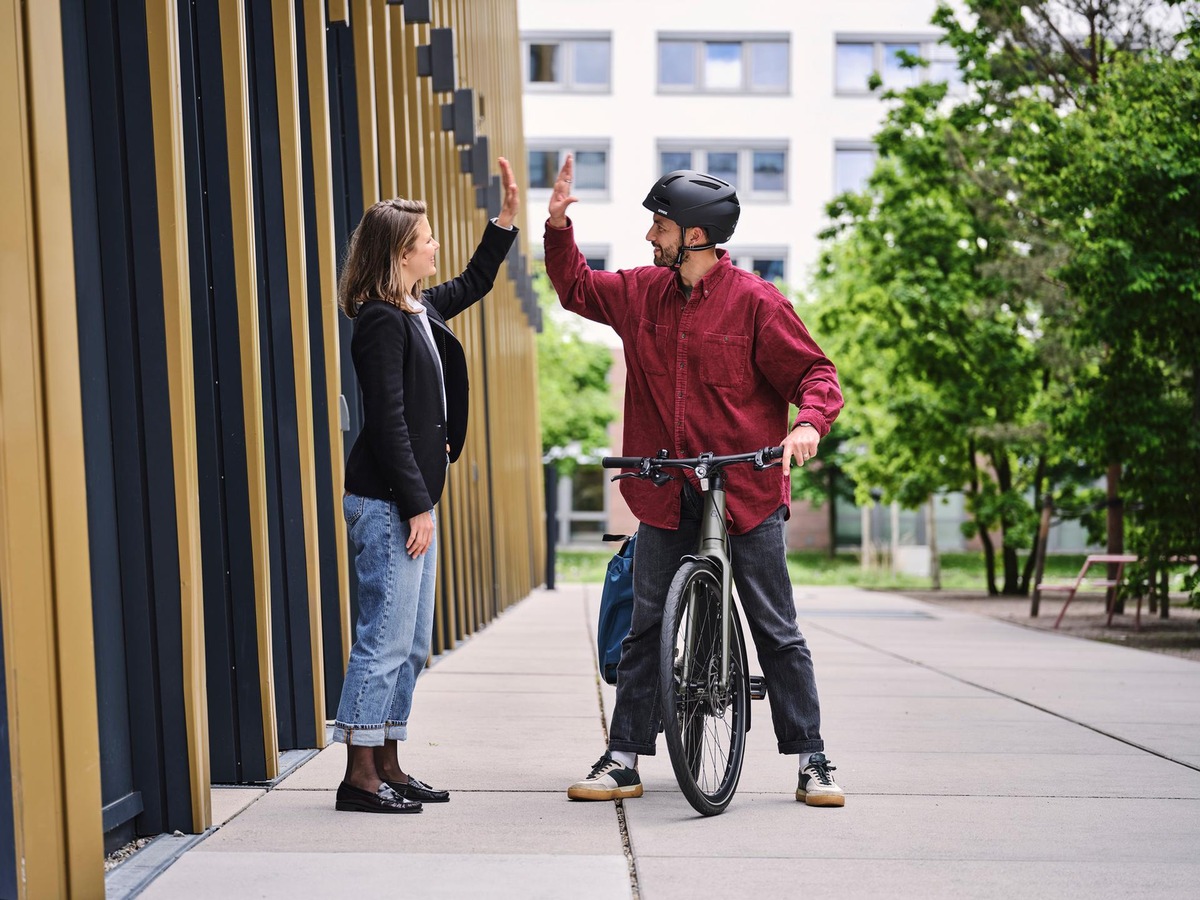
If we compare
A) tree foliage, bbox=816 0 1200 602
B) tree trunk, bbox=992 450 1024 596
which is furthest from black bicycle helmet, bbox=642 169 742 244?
tree trunk, bbox=992 450 1024 596

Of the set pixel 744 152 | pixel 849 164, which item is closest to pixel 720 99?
pixel 744 152

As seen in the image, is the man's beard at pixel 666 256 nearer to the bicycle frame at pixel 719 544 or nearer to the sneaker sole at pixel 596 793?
the bicycle frame at pixel 719 544

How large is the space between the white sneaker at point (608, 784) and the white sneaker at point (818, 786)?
0.55 metres

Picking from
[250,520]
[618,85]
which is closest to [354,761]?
[250,520]

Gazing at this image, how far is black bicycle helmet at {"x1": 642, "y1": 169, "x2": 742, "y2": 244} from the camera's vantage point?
519 cm

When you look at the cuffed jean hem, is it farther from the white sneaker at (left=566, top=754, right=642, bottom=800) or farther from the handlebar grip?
the handlebar grip

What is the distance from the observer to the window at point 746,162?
143ft

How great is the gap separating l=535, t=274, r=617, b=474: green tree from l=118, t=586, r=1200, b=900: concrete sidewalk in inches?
1164

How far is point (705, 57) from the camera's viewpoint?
43594 mm

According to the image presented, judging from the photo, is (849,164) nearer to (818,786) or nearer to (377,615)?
(818,786)

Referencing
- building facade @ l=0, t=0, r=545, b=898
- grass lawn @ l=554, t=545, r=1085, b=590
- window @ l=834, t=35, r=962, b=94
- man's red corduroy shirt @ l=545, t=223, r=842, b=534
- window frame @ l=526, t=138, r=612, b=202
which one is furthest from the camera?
window @ l=834, t=35, r=962, b=94

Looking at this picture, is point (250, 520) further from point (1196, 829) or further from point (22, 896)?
point (1196, 829)

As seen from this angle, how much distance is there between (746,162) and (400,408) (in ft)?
131

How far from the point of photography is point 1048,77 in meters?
18.9
